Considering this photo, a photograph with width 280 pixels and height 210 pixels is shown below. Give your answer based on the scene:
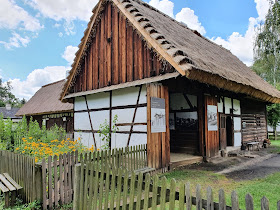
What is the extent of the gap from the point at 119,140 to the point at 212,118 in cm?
379

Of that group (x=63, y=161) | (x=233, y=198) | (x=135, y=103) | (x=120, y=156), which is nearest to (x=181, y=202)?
(x=233, y=198)

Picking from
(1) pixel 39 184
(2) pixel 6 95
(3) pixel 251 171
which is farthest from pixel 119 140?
(2) pixel 6 95

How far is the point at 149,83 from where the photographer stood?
633 centimetres

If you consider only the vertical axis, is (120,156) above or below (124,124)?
below

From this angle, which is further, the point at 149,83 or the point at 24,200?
the point at 149,83

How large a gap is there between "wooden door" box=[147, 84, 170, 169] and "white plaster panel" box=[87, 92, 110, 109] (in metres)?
2.77

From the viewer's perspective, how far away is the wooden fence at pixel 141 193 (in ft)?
6.00

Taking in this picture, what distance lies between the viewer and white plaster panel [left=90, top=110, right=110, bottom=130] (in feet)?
28.1

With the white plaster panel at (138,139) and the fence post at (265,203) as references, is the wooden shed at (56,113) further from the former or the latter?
the fence post at (265,203)

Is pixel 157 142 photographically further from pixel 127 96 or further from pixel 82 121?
pixel 82 121

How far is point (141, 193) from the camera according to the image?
7.70ft

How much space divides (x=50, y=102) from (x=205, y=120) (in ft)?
45.8

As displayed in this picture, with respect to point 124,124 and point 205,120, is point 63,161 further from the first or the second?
point 205,120

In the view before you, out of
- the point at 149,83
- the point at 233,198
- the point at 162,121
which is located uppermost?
the point at 149,83
